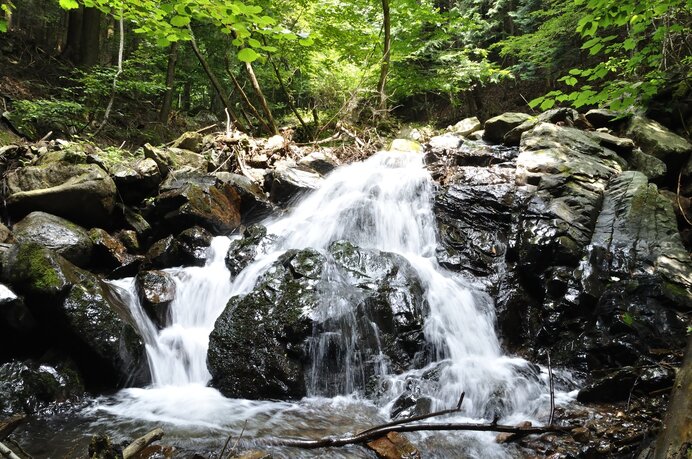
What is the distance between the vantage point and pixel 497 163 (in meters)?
9.16

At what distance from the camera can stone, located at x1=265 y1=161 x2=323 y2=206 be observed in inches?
369

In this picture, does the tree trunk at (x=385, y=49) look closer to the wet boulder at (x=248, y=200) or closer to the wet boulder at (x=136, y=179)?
the wet boulder at (x=248, y=200)

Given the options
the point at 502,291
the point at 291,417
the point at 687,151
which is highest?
the point at 687,151

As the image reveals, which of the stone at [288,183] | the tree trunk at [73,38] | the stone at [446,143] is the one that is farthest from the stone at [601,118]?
the tree trunk at [73,38]

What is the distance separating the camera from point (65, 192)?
6508 mm

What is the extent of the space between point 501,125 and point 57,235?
1011cm

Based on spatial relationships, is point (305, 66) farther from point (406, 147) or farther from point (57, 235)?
point (57, 235)

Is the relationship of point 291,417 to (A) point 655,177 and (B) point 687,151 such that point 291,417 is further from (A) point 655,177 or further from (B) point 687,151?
(B) point 687,151

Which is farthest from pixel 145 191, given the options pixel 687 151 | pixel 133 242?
pixel 687 151

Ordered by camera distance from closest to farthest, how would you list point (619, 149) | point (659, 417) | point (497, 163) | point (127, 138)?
point (659, 417)
point (619, 149)
point (497, 163)
point (127, 138)

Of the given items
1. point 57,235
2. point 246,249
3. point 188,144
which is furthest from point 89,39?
point 246,249

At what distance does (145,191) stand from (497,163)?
7.70m

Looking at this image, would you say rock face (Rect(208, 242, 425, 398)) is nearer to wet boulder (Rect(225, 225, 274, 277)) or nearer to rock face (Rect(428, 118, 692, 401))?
wet boulder (Rect(225, 225, 274, 277))

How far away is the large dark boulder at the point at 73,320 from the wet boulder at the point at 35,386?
0.74 feet
